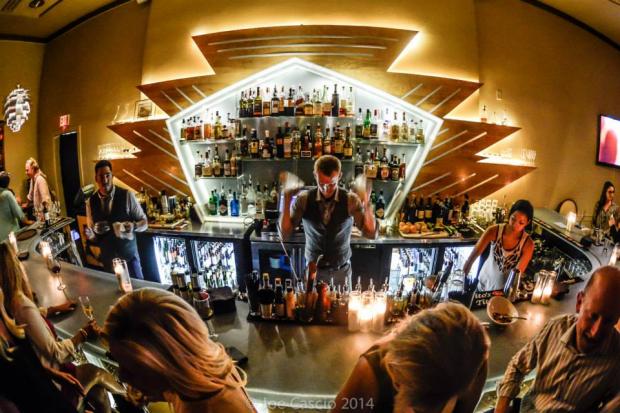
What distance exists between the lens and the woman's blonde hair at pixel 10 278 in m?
1.56

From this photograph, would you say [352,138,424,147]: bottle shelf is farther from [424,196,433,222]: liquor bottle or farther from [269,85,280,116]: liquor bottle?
[269,85,280,116]: liquor bottle

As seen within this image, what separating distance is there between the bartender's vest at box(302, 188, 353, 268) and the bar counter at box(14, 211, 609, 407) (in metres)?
0.98

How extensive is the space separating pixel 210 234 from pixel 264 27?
2.32 metres

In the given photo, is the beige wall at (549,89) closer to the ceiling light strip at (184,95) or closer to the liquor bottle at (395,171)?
the liquor bottle at (395,171)

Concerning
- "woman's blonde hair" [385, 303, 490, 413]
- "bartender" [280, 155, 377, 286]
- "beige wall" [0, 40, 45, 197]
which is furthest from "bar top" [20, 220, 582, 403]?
"beige wall" [0, 40, 45, 197]

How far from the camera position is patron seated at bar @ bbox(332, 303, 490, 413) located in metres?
0.89

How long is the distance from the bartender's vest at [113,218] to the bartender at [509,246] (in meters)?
2.94

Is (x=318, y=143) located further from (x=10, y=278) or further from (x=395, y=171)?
(x=10, y=278)

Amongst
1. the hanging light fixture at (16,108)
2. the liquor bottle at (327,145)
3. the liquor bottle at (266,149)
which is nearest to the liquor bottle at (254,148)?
the liquor bottle at (266,149)

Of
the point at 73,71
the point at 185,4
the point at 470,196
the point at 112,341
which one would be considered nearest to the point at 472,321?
the point at 112,341

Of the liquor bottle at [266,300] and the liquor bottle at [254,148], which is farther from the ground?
the liquor bottle at [254,148]

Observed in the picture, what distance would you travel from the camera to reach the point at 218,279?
3959mm

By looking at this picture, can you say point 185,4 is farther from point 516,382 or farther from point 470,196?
point 516,382

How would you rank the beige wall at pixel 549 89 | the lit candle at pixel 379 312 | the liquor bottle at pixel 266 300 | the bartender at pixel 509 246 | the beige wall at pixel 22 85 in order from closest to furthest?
the lit candle at pixel 379 312 → the liquor bottle at pixel 266 300 → the bartender at pixel 509 246 → the beige wall at pixel 549 89 → the beige wall at pixel 22 85
